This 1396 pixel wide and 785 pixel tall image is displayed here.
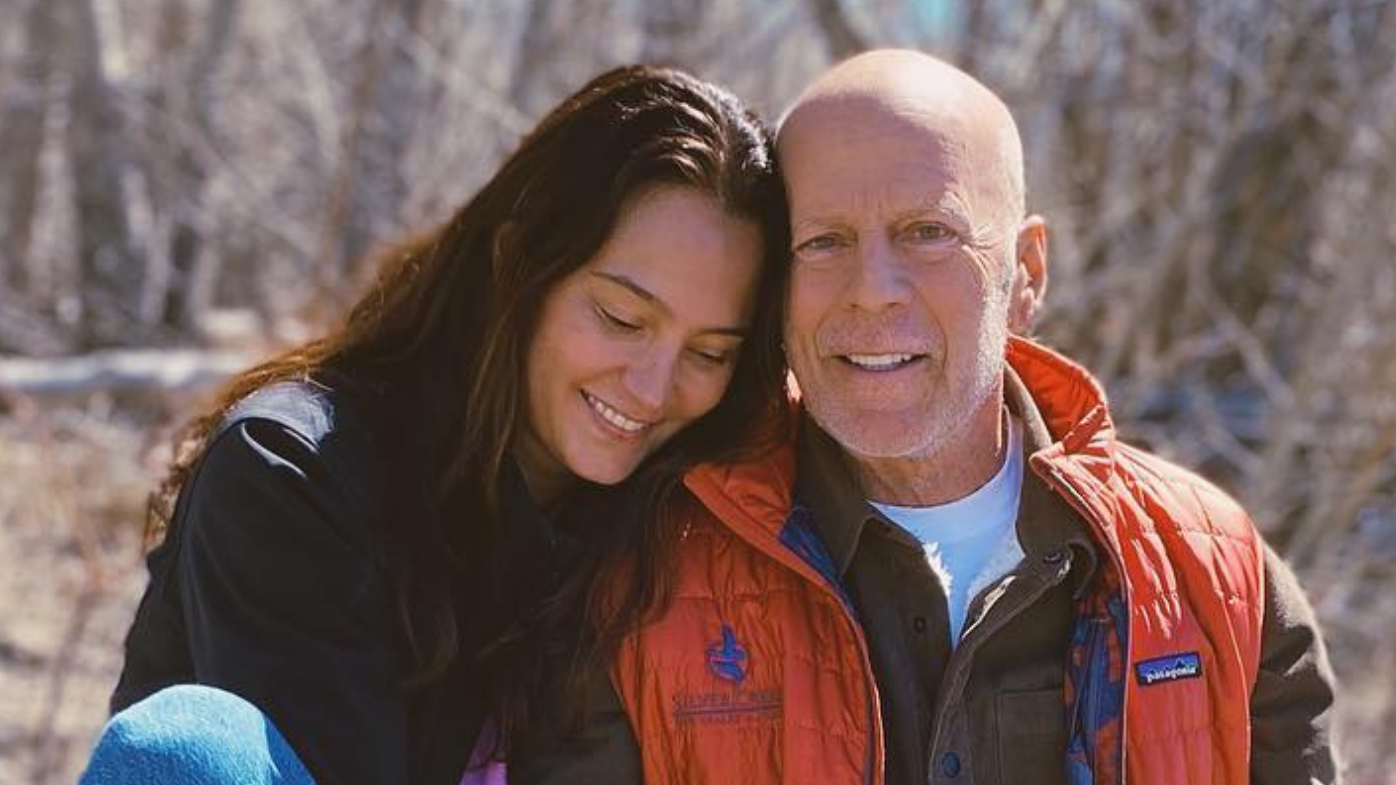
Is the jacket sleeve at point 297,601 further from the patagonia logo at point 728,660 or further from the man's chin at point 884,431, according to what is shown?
the man's chin at point 884,431

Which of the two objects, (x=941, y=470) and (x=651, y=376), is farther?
(x=941, y=470)

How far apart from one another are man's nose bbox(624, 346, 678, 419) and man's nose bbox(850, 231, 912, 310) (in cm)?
29

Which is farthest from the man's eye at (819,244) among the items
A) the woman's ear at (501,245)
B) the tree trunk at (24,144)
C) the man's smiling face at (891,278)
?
the tree trunk at (24,144)

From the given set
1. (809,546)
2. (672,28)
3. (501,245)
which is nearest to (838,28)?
(672,28)

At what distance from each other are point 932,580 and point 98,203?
7.79 metres

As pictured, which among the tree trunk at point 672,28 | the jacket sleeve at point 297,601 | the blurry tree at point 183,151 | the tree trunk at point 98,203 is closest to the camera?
the jacket sleeve at point 297,601

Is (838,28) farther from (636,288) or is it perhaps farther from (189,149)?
(636,288)

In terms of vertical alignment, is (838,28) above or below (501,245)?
above

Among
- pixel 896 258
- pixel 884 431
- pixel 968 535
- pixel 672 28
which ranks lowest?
pixel 968 535

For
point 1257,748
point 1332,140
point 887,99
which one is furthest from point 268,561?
point 1332,140

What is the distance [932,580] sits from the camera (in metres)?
2.73

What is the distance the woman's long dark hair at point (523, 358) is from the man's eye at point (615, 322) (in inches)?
3.1

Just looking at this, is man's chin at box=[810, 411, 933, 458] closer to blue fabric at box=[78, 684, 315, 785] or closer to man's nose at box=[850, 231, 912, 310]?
man's nose at box=[850, 231, 912, 310]

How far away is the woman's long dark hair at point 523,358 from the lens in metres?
2.62
